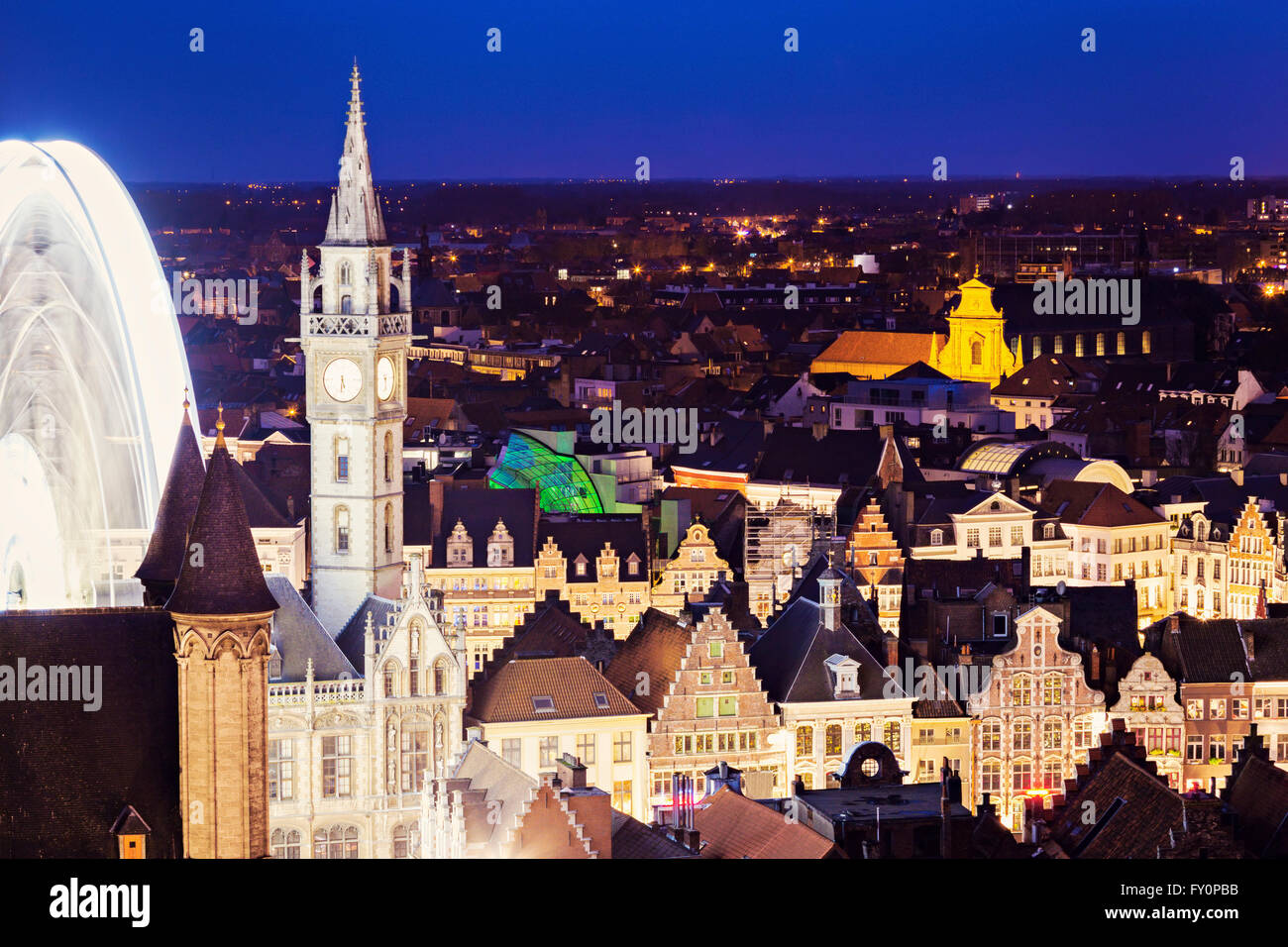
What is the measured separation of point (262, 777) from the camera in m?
41.5

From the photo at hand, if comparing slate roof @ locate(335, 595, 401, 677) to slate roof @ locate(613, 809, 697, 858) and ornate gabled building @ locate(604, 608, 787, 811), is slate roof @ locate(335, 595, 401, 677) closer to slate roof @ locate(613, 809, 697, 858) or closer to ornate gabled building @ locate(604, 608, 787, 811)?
ornate gabled building @ locate(604, 608, 787, 811)

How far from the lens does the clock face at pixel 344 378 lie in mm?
61344

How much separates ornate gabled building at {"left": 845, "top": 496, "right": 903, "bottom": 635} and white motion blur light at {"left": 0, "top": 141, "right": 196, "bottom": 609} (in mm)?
31017

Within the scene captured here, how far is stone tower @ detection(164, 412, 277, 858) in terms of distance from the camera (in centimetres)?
4044

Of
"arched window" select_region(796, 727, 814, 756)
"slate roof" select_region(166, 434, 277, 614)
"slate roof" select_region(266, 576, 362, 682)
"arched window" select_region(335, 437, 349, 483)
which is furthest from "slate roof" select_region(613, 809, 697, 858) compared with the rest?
"arched window" select_region(335, 437, 349, 483)

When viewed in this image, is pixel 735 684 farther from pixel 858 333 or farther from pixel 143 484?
pixel 858 333

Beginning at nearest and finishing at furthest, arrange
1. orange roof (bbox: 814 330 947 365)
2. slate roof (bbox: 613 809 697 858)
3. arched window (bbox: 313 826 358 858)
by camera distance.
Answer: slate roof (bbox: 613 809 697 858) < arched window (bbox: 313 826 358 858) < orange roof (bbox: 814 330 947 365)

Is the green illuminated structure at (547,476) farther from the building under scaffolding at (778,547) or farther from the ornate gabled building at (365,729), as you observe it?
the ornate gabled building at (365,729)

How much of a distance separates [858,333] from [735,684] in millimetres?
108952

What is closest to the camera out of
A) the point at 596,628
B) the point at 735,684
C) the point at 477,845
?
the point at 477,845

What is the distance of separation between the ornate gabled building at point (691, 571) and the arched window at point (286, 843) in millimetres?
28693

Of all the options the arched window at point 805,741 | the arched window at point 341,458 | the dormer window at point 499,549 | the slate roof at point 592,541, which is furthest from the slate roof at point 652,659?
the slate roof at point 592,541
